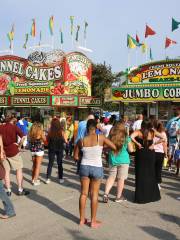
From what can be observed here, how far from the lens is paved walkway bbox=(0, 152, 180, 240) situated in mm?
5625

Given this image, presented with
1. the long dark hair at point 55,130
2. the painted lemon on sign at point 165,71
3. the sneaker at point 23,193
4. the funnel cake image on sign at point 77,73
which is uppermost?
the funnel cake image on sign at point 77,73

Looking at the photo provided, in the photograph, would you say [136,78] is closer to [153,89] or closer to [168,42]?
[153,89]

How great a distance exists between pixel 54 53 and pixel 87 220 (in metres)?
24.1

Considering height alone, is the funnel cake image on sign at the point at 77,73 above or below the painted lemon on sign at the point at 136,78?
above

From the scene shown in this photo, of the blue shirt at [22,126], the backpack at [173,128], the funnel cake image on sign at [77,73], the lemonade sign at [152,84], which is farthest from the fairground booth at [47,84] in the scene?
the backpack at [173,128]

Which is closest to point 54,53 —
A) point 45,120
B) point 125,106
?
point 45,120

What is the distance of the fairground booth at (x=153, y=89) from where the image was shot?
1722cm

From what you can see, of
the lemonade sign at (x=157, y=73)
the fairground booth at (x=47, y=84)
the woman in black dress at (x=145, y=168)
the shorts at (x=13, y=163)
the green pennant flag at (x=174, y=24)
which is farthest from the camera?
the fairground booth at (x=47, y=84)

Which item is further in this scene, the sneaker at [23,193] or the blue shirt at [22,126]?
the blue shirt at [22,126]

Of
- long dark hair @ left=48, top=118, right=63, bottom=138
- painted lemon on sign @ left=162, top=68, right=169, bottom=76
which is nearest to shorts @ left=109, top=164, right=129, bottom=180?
long dark hair @ left=48, top=118, right=63, bottom=138

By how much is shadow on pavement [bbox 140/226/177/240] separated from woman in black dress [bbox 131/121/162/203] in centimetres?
165

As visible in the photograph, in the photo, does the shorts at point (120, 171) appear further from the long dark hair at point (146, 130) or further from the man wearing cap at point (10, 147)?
the man wearing cap at point (10, 147)

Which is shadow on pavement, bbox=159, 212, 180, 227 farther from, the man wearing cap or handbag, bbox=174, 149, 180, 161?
handbag, bbox=174, 149, 180, 161

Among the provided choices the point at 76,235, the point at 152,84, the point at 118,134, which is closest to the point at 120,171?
the point at 118,134
